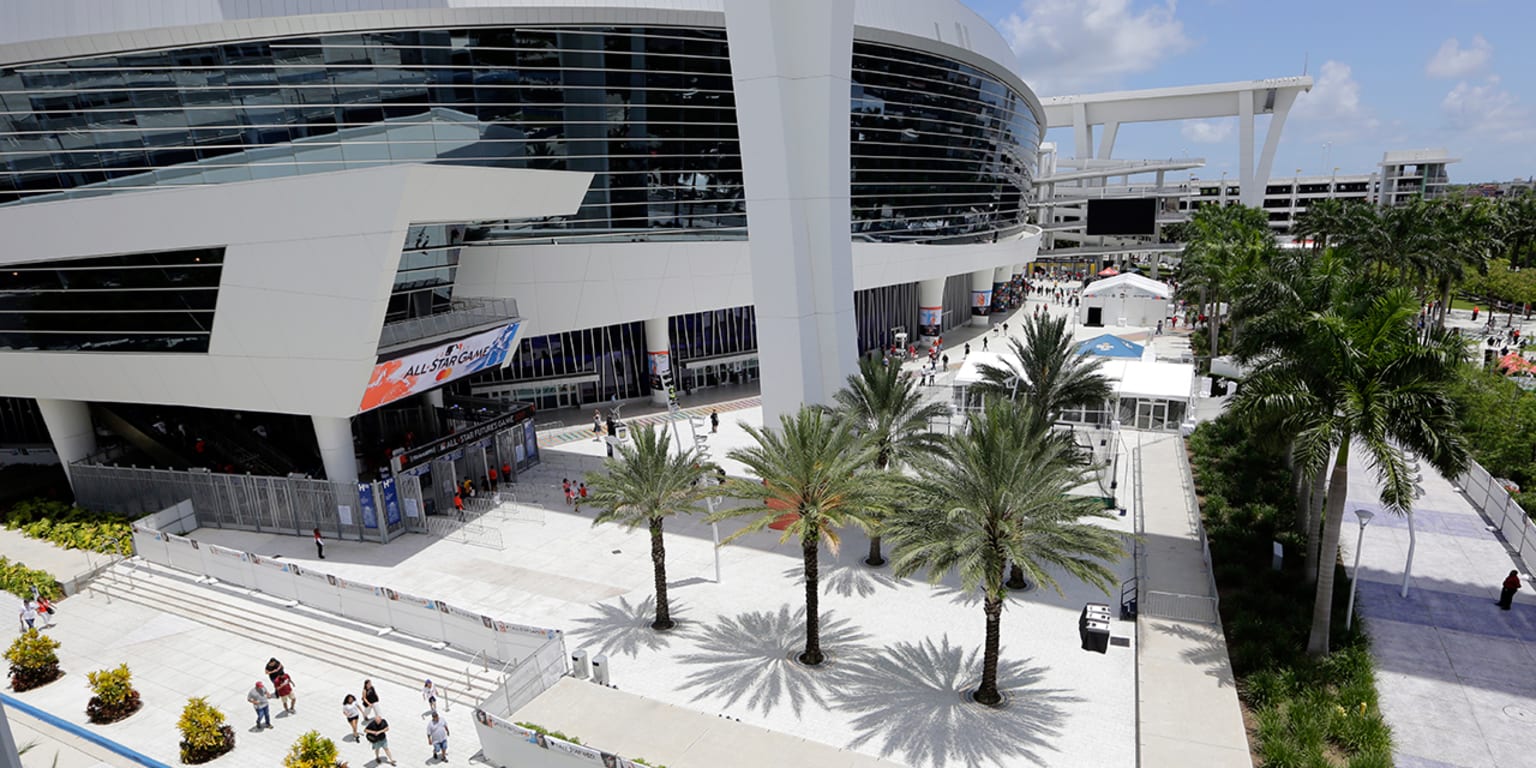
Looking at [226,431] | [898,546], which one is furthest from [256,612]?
[898,546]

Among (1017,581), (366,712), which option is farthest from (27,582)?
(1017,581)

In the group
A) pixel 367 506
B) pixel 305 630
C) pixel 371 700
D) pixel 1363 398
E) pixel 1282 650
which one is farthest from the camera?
pixel 367 506

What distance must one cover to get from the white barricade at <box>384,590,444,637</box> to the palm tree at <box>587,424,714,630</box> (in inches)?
169

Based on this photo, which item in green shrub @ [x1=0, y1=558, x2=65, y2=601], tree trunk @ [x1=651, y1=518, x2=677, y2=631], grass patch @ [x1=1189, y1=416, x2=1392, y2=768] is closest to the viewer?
grass patch @ [x1=1189, y1=416, x2=1392, y2=768]

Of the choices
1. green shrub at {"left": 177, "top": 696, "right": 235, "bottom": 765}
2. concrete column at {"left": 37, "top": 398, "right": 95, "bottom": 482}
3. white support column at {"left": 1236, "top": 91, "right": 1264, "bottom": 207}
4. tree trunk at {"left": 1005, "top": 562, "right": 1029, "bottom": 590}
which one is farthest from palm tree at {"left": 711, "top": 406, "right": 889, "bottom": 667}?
white support column at {"left": 1236, "top": 91, "right": 1264, "bottom": 207}

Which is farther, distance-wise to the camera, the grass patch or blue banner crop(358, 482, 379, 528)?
blue banner crop(358, 482, 379, 528)

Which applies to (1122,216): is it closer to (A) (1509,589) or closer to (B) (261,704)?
(A) (1509,589)

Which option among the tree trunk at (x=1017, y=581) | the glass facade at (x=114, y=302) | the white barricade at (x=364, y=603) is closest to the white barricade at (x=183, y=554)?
the white barricade at (x=364, y=603)

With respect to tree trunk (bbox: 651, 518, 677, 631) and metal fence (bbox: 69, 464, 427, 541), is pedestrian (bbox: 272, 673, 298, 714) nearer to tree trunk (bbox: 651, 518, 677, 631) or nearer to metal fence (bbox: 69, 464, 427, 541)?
tree trunk (bbox: 651, 518, 677, 631)

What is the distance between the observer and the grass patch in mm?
13312

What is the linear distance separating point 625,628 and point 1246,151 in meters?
96.8

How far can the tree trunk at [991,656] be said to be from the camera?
14617 mm

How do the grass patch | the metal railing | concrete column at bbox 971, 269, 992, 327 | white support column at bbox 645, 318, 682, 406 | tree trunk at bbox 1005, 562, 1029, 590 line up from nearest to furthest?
the grass patch
tree trunk at bbox 1005, 562, 1029, 590
the metal railing
white support column at bbox 645, 318, 682, 406
concrete column at bbox 971, 269, 992, 327

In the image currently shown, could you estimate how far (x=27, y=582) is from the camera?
2200 centimetres
